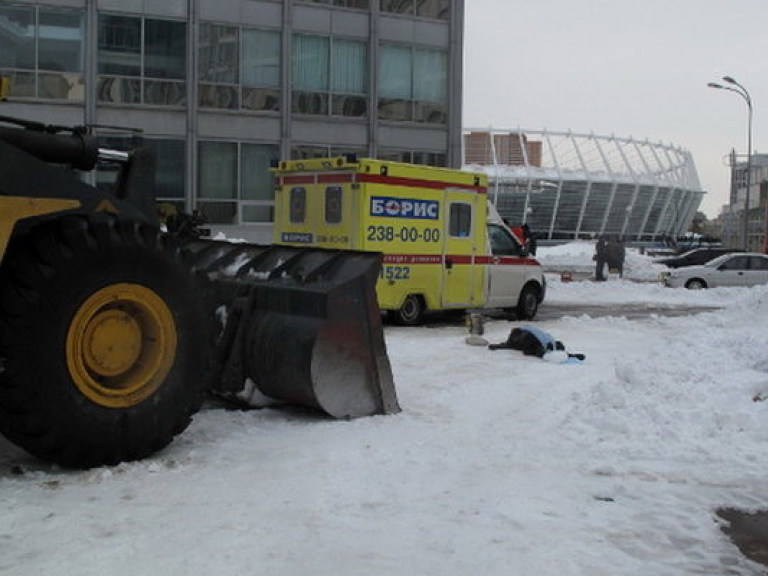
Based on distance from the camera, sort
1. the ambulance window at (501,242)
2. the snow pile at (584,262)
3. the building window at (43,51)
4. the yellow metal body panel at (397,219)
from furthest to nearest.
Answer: the snow pile at (584,262), the building window at (43,51), the ambulance window at (501,242), the yellow metal body panel at (397,219)

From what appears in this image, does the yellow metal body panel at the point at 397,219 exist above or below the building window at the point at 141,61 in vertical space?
below

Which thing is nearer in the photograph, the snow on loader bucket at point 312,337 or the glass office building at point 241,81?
the snow on loader bucket at point 312,337

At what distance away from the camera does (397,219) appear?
14719 millimetres

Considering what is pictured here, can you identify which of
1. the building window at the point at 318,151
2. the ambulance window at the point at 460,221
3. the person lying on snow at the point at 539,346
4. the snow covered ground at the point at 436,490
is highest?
the building window at the point at 318,151

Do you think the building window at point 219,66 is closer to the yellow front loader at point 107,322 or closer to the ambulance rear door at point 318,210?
the ambulance rear door at point 318,210

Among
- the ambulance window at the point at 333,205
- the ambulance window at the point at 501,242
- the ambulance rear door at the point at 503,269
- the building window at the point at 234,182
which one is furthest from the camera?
the building window at the point at 234,182

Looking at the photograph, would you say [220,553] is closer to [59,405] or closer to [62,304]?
[59,405]

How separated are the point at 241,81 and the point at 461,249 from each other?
16.6 meters

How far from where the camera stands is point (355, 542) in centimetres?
449

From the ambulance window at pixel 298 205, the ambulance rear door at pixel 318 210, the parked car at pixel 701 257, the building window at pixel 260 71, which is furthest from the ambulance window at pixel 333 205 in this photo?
the parked car at pixel 701 257

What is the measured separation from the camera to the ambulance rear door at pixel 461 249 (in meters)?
15.7

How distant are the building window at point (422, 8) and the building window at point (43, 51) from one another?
11.2 metres

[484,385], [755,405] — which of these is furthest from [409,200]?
[755,405]

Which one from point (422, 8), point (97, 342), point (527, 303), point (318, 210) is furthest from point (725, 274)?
point (97, 342)
